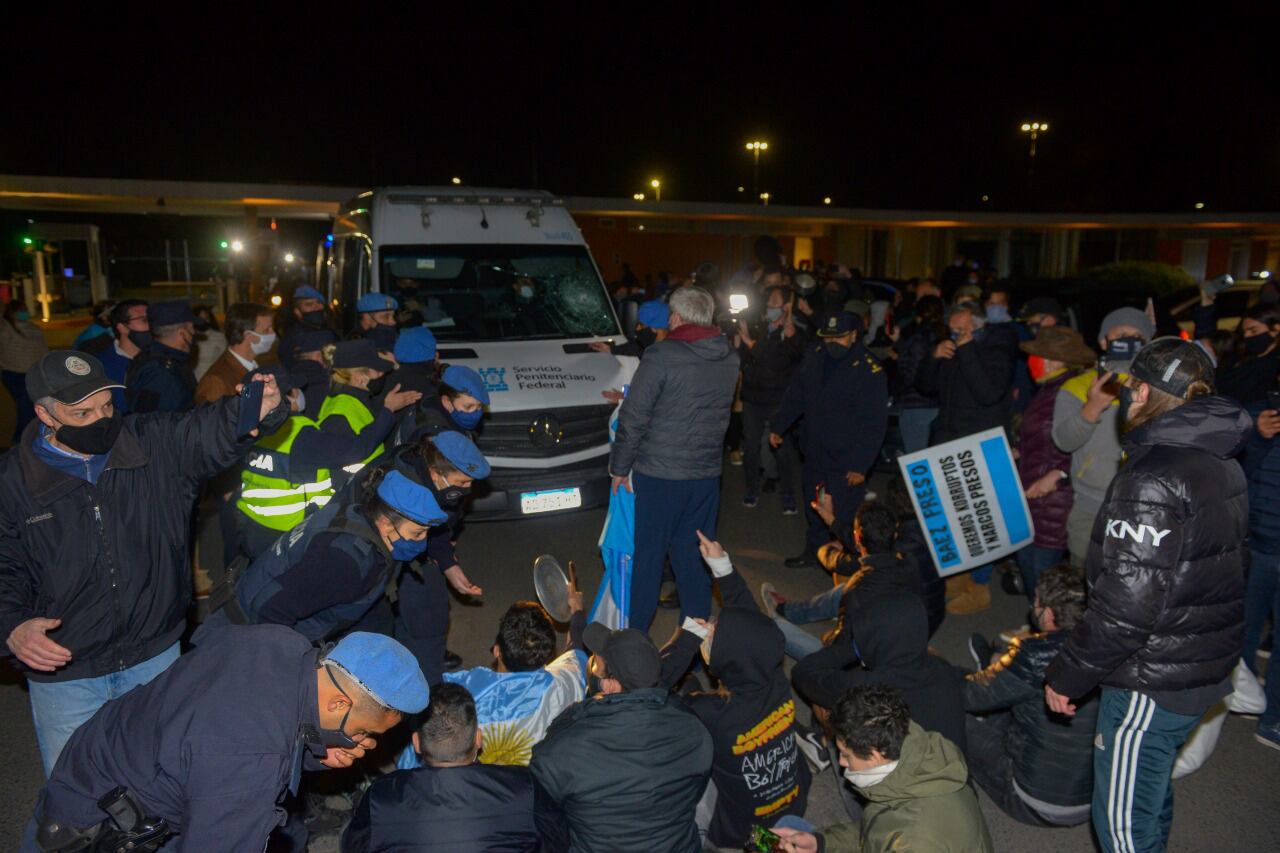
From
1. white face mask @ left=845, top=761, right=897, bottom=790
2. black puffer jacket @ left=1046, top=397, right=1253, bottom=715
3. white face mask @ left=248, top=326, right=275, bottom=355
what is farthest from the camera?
white face mask @ left=248, top=326, right=275, bottom=355

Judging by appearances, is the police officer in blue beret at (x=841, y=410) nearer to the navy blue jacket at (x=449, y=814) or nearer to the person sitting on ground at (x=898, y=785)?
the person sitting on ground at (x=898, y=785)

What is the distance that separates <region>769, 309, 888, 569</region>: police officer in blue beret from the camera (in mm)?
6766

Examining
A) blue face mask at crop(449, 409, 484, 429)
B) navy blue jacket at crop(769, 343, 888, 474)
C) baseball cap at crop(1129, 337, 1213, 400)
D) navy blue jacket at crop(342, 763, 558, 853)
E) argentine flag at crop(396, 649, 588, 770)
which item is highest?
baseball cap at crop(1129, 337, 1213, 400)

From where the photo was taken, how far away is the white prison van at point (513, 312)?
7.21m

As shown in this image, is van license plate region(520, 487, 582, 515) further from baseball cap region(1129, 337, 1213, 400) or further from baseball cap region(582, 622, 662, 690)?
baseball cap region(1129, 337, 1213, 400)

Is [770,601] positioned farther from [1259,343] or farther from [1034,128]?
[1034,128]

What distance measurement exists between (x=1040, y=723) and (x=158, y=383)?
16.9 ft

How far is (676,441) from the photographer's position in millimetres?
5402

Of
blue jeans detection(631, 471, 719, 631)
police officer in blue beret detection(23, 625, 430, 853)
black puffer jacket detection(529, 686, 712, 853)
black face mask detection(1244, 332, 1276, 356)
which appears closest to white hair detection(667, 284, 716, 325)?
blue jeans detection(631, 471, 719, 631)

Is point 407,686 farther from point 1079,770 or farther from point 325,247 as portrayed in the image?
point 325,247

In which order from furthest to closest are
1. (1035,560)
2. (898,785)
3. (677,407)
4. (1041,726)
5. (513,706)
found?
1. (1035,560)
2. (677,407)
3. (1041,726)
4. (513,706)
5. (898,785)

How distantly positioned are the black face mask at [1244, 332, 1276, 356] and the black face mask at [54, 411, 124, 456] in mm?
6888

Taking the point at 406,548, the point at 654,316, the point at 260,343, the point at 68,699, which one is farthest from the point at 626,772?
the point at 654,316

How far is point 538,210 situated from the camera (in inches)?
351
